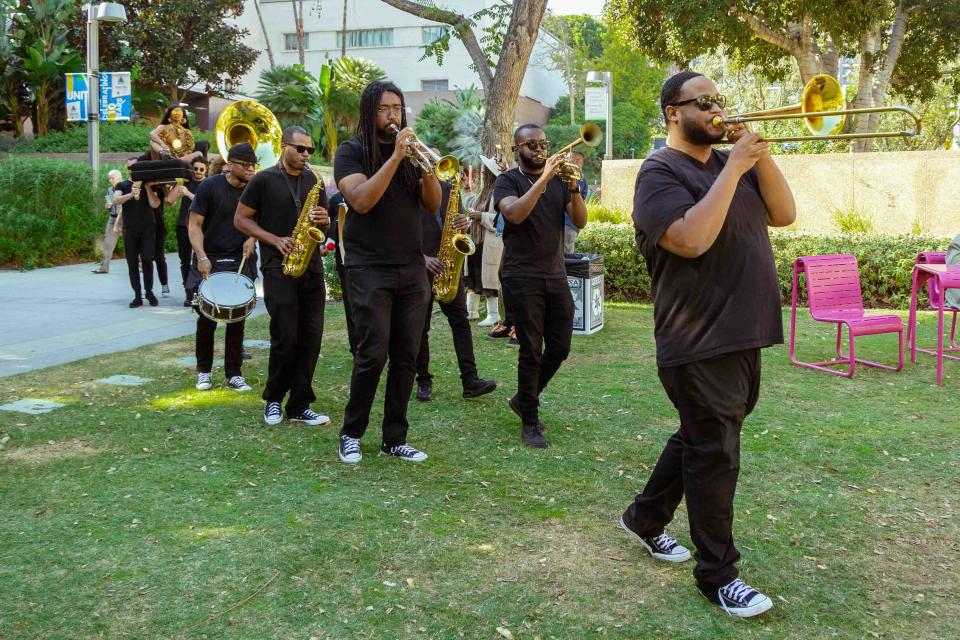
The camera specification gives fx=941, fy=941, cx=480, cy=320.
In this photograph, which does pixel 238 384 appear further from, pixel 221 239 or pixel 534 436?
pixel 534 436

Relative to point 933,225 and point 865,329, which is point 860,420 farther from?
point 933,225

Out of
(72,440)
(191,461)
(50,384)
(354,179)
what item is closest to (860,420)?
(354,179)

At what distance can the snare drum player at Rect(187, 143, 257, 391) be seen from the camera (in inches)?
272

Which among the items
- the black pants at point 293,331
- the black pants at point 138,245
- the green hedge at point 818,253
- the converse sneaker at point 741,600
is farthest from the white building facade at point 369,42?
the converse sneaker at point 741,600

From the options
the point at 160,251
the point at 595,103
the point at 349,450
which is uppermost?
the point at 595,103

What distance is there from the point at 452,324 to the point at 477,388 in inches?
21.8

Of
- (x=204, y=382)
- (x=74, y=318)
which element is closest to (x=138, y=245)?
(x=74, y=318)

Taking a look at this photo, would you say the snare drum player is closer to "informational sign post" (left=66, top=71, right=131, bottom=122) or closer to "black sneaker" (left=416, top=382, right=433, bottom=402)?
"black sneaker" (left=416, top=382, right=433, bottom=402)

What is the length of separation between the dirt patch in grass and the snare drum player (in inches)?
60.0

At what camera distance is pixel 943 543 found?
413 cm

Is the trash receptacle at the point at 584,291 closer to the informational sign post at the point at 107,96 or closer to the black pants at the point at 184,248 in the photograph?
the black pants at the point at 184,248

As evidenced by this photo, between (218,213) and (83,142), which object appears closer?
(218,213)

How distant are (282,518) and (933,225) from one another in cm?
1253

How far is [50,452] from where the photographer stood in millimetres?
5512
